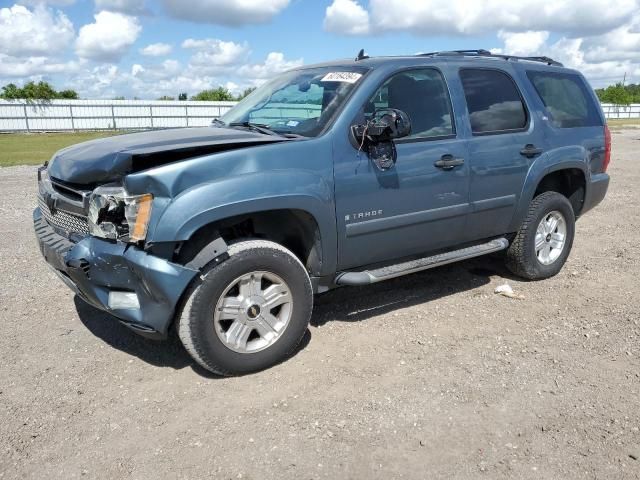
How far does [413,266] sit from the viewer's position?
14.4 ft

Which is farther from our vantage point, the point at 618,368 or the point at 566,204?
the point at 566,204

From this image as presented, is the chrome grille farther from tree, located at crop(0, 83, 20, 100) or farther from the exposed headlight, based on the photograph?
tree, located at crop(0, 83, 20, 100)

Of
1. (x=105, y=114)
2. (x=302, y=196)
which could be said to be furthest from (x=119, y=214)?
(x=105, y=114)

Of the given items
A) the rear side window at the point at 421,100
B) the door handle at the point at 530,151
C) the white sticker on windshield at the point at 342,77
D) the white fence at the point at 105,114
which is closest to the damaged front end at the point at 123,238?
the white sticker on windshield at the point at 342,77

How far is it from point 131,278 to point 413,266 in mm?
2083

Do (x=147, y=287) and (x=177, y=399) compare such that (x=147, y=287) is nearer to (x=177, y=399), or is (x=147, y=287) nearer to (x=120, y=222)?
(x=120, y=222)

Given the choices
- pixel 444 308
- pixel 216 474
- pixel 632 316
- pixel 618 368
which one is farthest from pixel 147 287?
pixel 632 316

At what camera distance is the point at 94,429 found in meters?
3.08

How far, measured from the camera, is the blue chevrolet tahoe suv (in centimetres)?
330

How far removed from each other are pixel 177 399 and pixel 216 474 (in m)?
Answer: 0.79

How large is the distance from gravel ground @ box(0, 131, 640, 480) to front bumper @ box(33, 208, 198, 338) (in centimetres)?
48

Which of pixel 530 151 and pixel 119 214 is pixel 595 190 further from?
pixel 119 214

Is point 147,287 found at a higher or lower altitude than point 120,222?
lower

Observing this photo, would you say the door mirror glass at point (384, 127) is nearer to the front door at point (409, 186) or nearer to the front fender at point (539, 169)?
the front door at point (409, 186)
